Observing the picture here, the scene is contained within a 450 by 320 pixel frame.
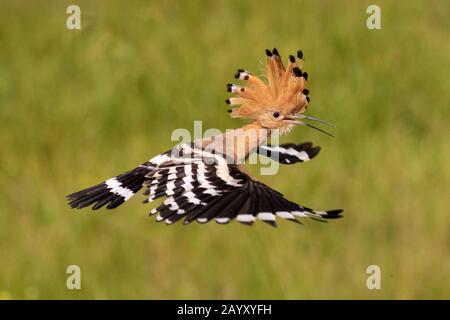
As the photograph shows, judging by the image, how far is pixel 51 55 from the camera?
18.4 feet

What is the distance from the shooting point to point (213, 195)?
1461 millimetres

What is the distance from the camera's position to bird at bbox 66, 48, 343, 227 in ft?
4.63

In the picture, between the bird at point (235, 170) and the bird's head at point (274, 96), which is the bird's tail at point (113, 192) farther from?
the bird's head at point (274, 96)

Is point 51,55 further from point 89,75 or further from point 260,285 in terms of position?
point 260,285

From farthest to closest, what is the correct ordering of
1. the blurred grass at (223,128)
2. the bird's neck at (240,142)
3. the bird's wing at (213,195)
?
the blurred grass at (223,128)
the bird's neck at (240,142)
the bird's wing at (213,195)

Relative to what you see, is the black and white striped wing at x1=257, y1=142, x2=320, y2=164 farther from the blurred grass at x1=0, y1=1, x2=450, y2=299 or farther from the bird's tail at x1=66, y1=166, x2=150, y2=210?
the blurred grass at x1=0, y1=1, x2=450, y2=299

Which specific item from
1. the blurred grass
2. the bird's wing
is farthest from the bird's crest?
the blurred grass

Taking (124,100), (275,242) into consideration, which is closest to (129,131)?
(124,100)

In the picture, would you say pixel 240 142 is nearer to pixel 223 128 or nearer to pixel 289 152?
pixel 289 152

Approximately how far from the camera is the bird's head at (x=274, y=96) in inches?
61.1

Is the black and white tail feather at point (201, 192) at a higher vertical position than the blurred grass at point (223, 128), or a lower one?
higher

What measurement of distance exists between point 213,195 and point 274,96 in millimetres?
221

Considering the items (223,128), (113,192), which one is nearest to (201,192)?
(113,192)

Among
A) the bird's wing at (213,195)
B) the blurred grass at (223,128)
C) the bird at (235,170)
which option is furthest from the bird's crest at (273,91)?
the blurred grass at (223,128)
